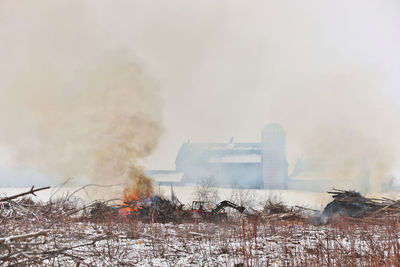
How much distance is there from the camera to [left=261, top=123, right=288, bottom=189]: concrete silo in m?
39.2

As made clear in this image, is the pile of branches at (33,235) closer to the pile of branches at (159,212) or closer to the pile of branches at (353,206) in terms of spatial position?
the pile of branches at (159,212)

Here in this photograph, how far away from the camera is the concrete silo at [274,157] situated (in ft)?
129

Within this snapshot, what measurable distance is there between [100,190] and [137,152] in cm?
445

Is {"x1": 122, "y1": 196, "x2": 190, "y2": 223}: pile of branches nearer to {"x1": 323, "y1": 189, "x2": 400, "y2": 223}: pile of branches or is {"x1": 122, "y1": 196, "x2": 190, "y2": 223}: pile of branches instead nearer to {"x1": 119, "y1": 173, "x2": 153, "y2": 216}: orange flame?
{"x1": 119, "y1": 173, "x2": 153, "y2": 216}: orange flame

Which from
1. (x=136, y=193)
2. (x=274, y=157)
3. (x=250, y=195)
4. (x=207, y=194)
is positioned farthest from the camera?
(x=274, y=157)

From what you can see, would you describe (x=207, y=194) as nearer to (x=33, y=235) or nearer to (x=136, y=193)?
(x=136, y=193)

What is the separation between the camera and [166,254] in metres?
8.73

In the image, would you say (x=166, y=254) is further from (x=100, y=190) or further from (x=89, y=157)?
(x=89, y=157)

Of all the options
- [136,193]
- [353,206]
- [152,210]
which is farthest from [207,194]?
[353,206]

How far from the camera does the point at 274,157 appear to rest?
1603 inches

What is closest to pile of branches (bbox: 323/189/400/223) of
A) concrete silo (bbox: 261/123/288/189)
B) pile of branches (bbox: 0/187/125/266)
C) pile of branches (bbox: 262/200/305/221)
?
pile of branches (bbox: 262/200/305/221)

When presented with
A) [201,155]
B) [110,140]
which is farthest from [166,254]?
[201,155]

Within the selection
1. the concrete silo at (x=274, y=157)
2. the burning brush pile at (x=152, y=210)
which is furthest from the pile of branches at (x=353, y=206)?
the concrete silo at (x=274, y=157)

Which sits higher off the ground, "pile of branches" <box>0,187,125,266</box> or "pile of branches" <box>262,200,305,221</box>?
"pile of branches" <box>0,187,125,266</box>
